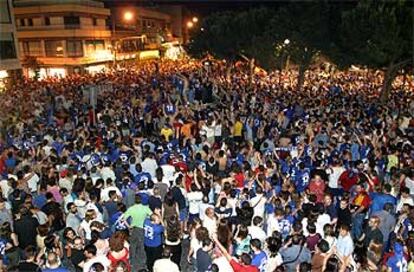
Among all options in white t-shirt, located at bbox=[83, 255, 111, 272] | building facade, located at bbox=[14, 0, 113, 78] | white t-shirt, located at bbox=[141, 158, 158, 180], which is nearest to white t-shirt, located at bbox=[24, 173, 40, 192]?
white t-shirt, located at bbox=[141, 158, 158, 180]

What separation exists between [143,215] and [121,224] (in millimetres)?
393

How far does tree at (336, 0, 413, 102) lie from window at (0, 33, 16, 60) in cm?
2430

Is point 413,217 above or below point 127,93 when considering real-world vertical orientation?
above

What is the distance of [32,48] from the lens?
4816 cm

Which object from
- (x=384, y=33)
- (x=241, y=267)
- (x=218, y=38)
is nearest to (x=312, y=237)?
(x=241, y=267)

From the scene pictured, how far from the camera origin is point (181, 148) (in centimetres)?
1221

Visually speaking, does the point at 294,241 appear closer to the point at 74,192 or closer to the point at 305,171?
the point at 305,171

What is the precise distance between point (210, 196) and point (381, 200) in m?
3.12

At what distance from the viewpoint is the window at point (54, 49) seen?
47.2 m

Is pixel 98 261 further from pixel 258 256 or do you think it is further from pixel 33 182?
pixel 33 182

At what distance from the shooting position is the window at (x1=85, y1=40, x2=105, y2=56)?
1951 inches

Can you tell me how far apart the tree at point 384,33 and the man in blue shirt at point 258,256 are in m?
19.1

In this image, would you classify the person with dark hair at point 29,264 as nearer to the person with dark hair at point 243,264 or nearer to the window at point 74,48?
the person with dark hair at point 243,264

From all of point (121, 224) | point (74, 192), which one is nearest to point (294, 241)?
point (121, 224)
